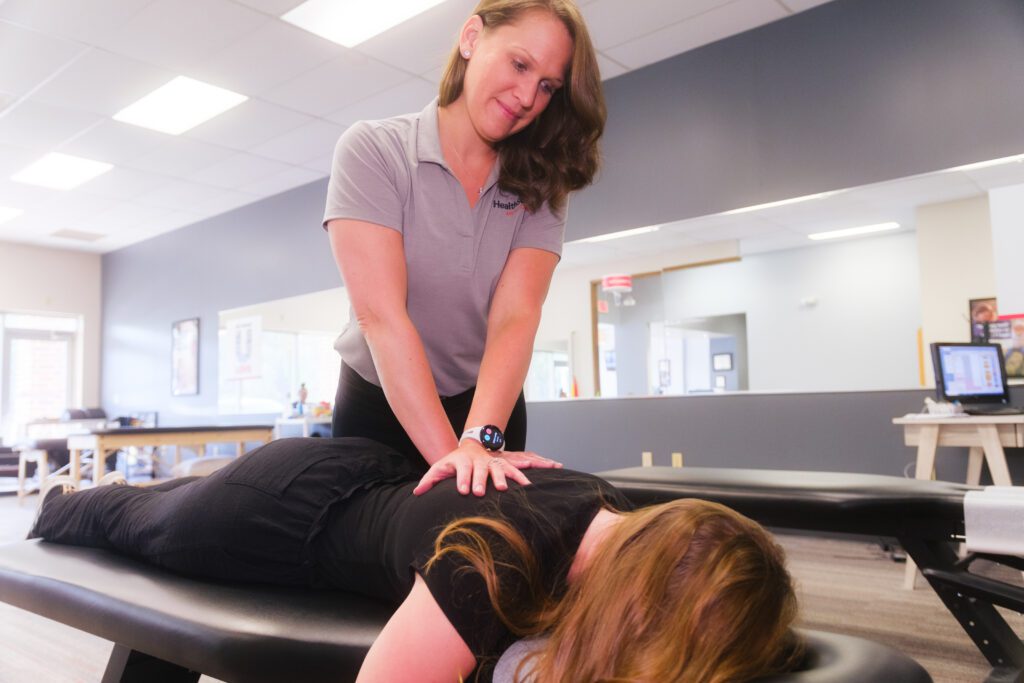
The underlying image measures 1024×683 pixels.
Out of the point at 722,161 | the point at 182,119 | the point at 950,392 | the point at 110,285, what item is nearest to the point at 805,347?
the point at 722,161

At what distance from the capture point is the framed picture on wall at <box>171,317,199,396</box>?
21.4ft

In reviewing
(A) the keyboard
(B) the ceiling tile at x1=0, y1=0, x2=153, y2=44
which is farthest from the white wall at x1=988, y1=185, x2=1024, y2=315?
(B) the ceiling tile at x1=0, y1=0, x2=153, y2=44

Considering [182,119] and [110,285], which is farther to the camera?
[110,285]

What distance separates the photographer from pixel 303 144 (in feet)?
15.9

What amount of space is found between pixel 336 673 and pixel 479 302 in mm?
672

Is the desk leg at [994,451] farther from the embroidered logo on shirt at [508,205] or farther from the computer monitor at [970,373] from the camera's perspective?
the embroidered logo on shirt at [508,205]

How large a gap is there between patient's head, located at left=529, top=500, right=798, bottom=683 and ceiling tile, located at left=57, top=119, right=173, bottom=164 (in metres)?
4.80

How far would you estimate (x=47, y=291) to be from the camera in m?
7.45

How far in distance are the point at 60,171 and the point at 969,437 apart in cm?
578

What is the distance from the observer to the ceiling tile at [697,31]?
3338 mm

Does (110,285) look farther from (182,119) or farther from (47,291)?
(182,119)

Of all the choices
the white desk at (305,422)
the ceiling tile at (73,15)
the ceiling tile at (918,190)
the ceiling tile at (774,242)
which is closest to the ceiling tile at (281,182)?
the white desk at (305,422)

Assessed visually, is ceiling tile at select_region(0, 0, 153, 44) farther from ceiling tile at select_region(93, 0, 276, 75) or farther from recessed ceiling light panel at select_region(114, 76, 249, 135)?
recessed ceiling light panel at select_region(114, 76, 249, 135)

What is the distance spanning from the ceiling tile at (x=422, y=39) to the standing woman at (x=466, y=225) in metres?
2.16
